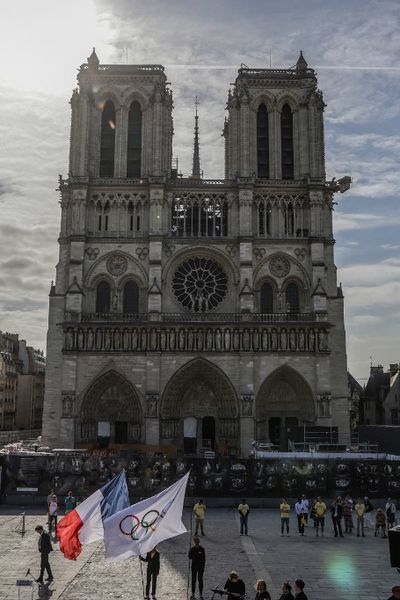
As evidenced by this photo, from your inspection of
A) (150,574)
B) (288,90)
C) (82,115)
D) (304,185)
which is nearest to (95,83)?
(82,115)

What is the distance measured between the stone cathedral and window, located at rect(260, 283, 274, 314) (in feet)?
0.34

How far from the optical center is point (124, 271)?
45.9 metres

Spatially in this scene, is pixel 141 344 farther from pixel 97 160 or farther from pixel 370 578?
pixel 370 578

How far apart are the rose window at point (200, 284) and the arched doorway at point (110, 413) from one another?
758 centimetres

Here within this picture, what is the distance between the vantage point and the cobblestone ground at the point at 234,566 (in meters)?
14.8

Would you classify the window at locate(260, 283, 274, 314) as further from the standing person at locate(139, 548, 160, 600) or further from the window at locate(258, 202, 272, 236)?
the standing person at locate(139, 548, 160, 600)

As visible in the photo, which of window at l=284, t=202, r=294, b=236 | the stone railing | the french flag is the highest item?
window at l=284, t=202, r=294, b=236

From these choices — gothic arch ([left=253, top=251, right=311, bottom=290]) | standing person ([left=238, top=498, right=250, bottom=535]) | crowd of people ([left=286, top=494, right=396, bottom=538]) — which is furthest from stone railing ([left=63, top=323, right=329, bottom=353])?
standing person ([left=238, top=498, right=250, bottom=535])

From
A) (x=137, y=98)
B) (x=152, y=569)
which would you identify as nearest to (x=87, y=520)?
(x=152, y=569)

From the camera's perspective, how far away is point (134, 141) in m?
48.8

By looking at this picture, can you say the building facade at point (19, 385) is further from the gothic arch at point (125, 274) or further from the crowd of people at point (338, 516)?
the crowd of people at point (338, 516)

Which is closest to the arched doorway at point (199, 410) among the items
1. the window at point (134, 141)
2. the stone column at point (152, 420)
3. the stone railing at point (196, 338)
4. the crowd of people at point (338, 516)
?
the stone column at point (152, 420)

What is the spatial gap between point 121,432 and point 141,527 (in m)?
32.1

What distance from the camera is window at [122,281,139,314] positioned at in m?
45.9
